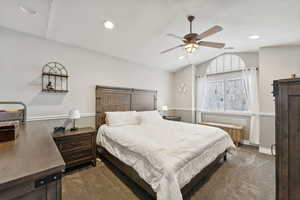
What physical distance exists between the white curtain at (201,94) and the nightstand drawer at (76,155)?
3.98 meters

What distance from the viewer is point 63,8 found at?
2068 millimetres

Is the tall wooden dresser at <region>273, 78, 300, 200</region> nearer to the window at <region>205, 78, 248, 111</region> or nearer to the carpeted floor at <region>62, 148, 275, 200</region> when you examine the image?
the carpeted floor at <region>62, 148, 275, 200</region>

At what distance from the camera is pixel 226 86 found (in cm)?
459

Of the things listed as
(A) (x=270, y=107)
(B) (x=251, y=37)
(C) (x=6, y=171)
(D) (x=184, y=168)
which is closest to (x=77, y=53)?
(C) (x=6, y=171)

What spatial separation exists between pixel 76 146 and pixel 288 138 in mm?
3018

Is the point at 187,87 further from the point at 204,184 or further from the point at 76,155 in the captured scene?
the point at 76,155

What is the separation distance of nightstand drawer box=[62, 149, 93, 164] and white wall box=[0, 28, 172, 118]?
0.96 meters

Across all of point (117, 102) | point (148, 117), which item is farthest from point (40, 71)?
point (148, 117)

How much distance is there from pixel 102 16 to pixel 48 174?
2.47 m

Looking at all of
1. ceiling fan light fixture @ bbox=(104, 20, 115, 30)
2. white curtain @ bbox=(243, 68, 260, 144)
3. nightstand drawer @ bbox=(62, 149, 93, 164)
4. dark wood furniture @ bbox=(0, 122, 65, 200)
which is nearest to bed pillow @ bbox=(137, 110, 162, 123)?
nightstand drawer @ bbox=(62, 149, 93, 164)

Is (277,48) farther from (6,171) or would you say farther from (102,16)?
(6,171)

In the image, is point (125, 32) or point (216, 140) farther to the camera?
point (125, 32)

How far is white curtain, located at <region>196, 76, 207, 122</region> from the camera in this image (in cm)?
496

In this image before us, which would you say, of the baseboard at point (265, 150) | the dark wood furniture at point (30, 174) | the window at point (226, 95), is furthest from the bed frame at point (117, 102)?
the window at point (226, 95)
